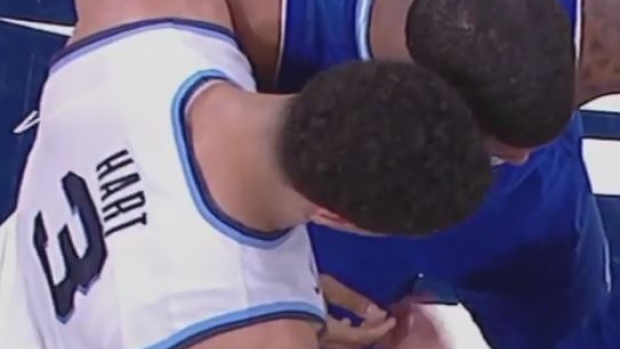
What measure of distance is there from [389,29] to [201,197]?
0.20 meters

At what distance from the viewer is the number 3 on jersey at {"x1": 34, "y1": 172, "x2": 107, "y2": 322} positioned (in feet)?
2.85

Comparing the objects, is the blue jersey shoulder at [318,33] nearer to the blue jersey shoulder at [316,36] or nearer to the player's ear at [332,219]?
the blue jersey shoulder at [316,36]

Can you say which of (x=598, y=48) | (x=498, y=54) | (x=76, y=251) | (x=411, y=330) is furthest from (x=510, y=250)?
(x=76, y=251)

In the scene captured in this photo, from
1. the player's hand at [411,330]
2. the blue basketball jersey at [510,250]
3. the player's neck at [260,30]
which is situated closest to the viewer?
the player's neck at [260,30]

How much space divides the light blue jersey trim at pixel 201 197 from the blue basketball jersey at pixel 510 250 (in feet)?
0.57

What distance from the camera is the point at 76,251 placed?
89 cm

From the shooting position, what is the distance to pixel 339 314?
4.02 feet

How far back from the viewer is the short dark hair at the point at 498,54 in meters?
0.87

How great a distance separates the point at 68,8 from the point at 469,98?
2.96 ft

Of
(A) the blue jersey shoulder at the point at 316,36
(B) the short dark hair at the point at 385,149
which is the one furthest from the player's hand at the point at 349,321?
(B) the short dark hair at the point at 385,149

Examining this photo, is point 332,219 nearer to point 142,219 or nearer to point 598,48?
point 142,219

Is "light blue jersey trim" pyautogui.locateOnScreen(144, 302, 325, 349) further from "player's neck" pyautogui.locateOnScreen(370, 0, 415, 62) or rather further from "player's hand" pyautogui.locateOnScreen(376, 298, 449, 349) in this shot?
"player's hand" pyautogui.locateOnScreen(376, 298, 449, 349)

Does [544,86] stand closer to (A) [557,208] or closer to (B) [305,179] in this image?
(B) [305,179]

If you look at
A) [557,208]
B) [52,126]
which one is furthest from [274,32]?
[557,208]
